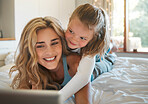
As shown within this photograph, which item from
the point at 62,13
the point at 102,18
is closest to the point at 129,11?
the point at 62,13

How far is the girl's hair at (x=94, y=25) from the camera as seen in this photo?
1197mm

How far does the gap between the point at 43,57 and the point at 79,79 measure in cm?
26

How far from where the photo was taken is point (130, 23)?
4551 mm

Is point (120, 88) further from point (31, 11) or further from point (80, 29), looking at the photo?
point (31, 11)

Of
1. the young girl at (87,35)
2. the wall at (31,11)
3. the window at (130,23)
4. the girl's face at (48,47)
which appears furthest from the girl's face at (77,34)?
the window at (130,23)

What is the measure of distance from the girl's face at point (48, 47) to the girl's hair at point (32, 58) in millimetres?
27

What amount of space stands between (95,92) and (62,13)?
3761 millimetres

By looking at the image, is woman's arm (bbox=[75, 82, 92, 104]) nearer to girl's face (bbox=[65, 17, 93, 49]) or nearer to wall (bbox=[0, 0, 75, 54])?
girl's face (bbox=[65, 17, 93, 49])

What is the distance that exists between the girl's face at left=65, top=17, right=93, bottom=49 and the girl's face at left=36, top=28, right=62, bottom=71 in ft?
0.38

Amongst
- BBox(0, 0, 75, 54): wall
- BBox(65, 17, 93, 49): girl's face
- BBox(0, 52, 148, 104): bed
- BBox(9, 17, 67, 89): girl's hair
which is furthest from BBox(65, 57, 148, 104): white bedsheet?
BBox(0, 0, 75, 54): wall

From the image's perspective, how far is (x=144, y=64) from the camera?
2.04 meters

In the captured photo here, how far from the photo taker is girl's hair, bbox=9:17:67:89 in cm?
107

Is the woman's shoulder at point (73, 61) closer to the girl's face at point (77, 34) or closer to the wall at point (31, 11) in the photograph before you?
the girl's face at point (77, 34)

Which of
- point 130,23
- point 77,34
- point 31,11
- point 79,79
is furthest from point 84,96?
point 130,23
